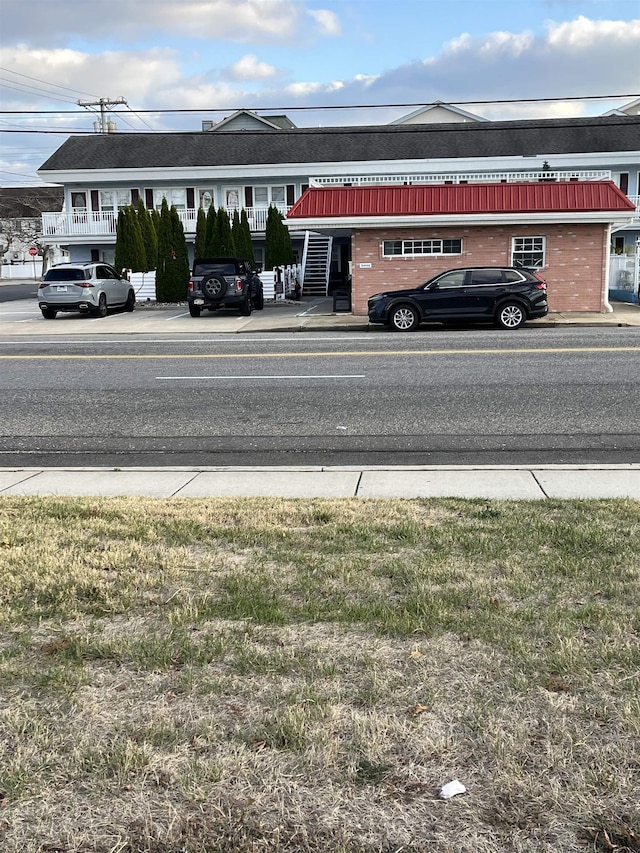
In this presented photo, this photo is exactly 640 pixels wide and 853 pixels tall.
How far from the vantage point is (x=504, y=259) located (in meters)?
25.5

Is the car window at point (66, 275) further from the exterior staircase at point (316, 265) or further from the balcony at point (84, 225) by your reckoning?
the balcony at point (84, 225)

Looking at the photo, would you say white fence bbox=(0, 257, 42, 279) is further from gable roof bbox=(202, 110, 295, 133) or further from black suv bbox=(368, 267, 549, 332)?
black suv bbox=(368, 267, 549, 332)

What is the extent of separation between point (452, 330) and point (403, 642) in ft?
60.3

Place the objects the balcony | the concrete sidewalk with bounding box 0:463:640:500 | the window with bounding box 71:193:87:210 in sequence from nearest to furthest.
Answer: the concrete sidewalk with bounding box 0:463:640:500, the balcony, the window with bounding box 71:193:87:210

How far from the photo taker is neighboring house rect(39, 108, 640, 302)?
41.0 meters

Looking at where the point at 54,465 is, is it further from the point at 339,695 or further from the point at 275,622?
the point at 339,695

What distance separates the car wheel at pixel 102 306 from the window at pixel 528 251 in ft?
45.4

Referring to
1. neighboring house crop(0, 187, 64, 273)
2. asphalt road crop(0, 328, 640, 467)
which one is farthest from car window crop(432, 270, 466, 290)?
neighboring house crop(0, 187, 64, 273)

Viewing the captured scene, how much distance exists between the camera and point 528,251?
25.5 m

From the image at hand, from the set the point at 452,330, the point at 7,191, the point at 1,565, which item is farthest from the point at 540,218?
the point at 7,191

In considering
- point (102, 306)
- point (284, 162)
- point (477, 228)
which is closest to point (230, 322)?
point (102, 306)

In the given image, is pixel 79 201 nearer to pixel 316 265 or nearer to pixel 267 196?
pixel 267 196

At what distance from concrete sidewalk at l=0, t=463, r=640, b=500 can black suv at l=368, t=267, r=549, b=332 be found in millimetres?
14030

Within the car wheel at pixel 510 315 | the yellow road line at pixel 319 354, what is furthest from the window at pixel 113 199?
the yellow road line at pixel 319 354
